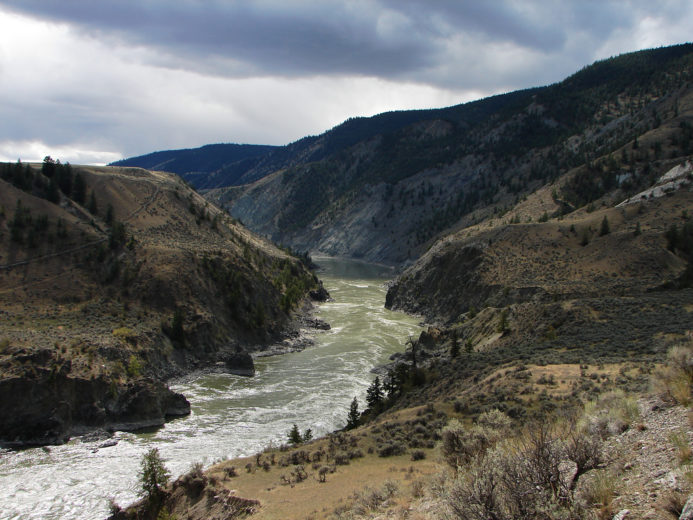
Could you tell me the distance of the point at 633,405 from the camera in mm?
13688

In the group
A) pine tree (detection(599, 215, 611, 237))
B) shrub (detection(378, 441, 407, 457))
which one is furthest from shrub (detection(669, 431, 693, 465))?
pine tree (detection(599, 215, 611, 237))

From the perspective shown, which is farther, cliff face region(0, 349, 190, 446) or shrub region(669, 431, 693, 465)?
cliff face region(0, 349, 190, 446)

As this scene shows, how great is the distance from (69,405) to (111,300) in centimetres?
1872

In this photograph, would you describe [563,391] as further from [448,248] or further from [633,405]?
[448,248]

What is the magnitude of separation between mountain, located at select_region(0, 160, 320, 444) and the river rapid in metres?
2.67

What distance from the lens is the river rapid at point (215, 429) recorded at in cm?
2811

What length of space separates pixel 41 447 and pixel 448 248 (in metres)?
72.2

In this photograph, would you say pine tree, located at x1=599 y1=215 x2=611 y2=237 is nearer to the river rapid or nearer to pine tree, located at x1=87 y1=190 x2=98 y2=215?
the river rapid

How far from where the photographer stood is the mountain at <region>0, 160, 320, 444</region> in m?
38.6

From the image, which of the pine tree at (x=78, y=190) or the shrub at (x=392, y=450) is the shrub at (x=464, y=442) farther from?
the pine tree at (x=78, y=190)

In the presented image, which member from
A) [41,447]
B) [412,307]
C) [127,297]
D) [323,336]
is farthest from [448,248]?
[41,447]

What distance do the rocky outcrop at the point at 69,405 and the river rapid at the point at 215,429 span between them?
1.43 m

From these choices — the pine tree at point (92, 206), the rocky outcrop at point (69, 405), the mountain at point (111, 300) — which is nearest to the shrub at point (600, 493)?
the rocky outcrop at point (69, 405)

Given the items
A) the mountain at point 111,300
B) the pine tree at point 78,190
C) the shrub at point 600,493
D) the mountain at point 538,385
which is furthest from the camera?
the pine tree at point 78,190
